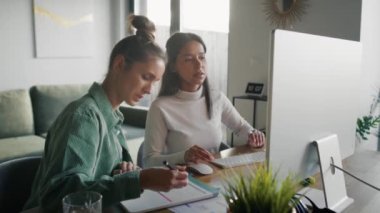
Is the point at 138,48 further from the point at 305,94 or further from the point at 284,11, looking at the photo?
the point at 284,11

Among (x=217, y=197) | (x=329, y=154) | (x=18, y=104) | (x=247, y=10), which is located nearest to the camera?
(x=329, y=154)

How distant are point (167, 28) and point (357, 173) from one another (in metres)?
3.18

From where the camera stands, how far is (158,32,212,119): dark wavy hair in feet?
5.99

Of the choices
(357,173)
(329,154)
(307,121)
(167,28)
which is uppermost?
(167,28)

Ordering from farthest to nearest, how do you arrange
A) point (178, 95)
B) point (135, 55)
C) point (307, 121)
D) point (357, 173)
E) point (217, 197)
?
point (178, 95)
point (357, 173)
point (135, 55)
point (217, 197)
point (307, 121)

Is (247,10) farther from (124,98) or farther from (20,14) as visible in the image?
(124,98)

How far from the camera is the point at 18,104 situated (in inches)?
129

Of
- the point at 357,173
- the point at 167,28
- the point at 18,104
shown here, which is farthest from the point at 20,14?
the point at 357,173

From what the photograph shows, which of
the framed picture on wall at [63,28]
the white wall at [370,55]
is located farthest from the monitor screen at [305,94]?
the framed picture on wall at [63,28]

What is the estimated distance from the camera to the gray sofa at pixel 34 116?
309 cm

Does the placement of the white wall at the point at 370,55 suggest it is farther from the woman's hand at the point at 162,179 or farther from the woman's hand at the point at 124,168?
the woman's hand at the point at 162,179

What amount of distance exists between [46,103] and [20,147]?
68 centimetres

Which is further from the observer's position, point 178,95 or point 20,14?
point 20,14

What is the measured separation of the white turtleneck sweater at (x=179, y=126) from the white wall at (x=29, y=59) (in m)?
1.88
